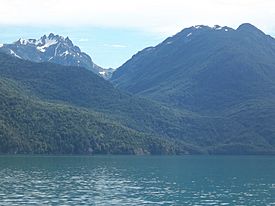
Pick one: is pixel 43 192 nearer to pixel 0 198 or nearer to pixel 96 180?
pixel 0 198

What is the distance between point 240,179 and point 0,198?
322 ft

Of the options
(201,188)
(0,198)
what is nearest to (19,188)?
(0,198)

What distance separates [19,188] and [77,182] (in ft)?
84.9

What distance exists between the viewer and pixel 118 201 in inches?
4931

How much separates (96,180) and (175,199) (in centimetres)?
4934

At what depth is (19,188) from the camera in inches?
5763

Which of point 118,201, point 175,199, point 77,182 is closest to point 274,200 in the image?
point 175,199

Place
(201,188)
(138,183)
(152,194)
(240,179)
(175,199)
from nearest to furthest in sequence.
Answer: (175,199) → (152,194) → (201,188) → (138,183) → (240,179)

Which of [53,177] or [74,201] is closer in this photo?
[74,201]

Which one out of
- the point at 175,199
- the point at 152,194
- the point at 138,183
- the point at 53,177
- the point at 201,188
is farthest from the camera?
the point at 53,177

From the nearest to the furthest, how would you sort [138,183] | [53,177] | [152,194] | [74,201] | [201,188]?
[74,201], [152,194], [201,188], [138,183], [53,177]

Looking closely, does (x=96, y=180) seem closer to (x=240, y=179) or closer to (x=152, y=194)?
(x=152, y=194)

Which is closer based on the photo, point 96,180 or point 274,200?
point 274,200

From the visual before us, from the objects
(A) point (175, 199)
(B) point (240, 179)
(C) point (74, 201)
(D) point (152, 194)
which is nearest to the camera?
(C) point (74, 201)
